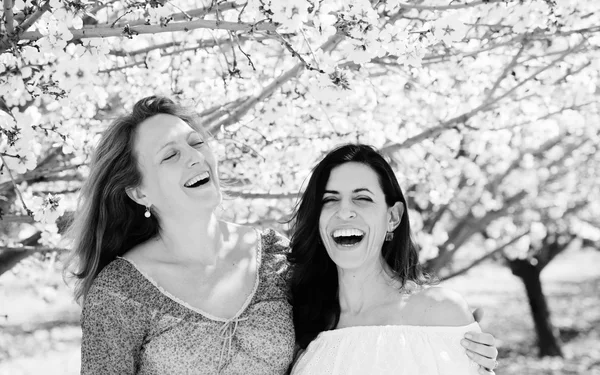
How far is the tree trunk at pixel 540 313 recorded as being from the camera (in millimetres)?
10219

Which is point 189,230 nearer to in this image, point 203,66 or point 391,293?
point 391,293

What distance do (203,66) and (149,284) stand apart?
1.73 m

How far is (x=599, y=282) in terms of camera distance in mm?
16250

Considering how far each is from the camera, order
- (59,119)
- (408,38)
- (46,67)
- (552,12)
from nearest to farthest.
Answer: (46,67) → (408,38) → (552,12) → (59,119)

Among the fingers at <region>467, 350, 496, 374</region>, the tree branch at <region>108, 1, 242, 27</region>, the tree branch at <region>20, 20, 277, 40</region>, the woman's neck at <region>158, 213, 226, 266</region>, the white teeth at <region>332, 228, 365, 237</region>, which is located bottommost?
the fingers at <region>467, 350, 496, 374</region>

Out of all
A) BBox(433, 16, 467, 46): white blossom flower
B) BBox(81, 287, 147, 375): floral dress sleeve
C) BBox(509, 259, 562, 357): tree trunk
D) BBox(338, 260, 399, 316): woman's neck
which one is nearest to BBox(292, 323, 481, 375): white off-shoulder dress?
BBox(338, 260, 399, 316): woman's neck

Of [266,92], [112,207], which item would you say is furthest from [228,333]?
[266,92]

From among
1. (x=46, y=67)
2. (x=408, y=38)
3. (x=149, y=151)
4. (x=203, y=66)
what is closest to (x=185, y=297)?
(x=149, y=151)

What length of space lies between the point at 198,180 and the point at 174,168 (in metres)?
0.10

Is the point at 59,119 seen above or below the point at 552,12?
below

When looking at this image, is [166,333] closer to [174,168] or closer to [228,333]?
[228,333]

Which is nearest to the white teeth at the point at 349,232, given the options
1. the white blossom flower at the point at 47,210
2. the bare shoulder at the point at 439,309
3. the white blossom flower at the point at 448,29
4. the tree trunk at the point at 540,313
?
the bare shoulder at the point at 439,309

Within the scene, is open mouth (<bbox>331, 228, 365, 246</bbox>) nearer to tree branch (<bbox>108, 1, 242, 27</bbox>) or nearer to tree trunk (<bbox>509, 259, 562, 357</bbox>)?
tree branch (<bbox>108, 1, 242, 27</bbox>)

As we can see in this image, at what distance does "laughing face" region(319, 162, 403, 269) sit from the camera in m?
2.49
